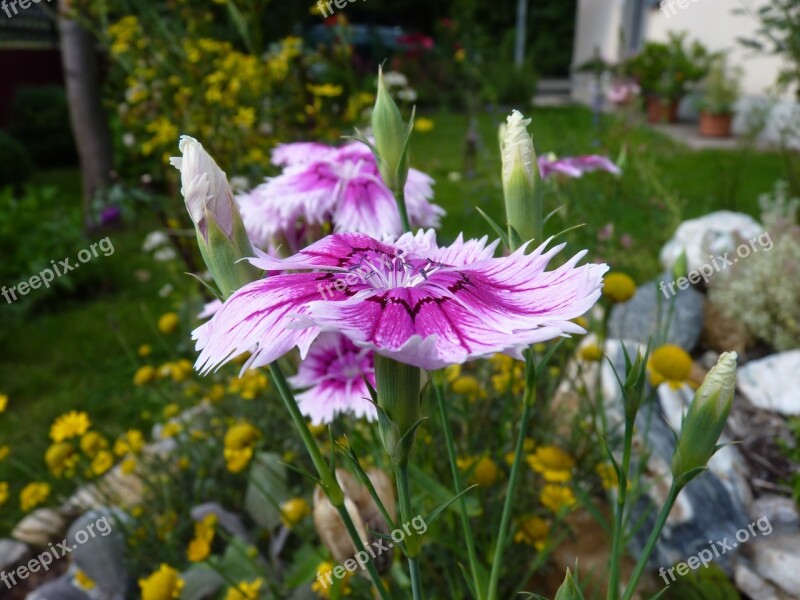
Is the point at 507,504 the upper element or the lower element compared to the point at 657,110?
upper

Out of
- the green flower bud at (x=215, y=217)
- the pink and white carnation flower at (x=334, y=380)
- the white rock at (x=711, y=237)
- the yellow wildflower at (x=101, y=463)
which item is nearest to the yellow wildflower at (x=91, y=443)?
the yellow wildflower at (x=101, y=463)

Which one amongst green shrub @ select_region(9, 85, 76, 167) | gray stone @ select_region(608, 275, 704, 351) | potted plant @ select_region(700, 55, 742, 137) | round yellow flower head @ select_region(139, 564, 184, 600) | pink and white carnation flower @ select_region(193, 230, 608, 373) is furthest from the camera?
green shrub @ select_region(9, 85, 76, 167)

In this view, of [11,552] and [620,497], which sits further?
[11,552]

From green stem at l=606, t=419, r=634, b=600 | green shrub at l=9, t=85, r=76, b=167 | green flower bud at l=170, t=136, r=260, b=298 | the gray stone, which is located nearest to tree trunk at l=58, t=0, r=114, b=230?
the gray stone

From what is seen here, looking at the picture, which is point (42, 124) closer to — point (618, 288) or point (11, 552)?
point (11, 552)

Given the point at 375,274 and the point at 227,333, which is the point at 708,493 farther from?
the point at 227,333

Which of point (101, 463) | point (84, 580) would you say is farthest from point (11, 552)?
point (101, 463)

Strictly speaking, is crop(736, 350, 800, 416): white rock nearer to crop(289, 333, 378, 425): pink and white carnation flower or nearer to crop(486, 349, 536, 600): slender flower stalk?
crop(289, 333, 378, 425): pink and white carnation flower
